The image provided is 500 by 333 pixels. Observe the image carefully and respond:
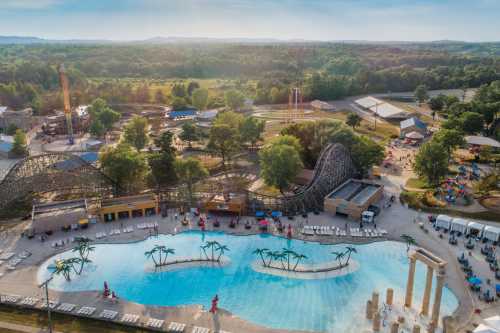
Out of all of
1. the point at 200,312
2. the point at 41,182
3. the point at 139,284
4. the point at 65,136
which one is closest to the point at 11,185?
the point at 41,182

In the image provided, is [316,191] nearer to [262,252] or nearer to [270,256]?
[262,252]

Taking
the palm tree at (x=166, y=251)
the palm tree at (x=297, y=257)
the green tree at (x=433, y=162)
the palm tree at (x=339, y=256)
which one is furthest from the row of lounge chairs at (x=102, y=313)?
the green tree at (x=433, y=162)

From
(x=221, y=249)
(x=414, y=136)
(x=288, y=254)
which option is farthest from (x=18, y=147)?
(x=414, y=136)

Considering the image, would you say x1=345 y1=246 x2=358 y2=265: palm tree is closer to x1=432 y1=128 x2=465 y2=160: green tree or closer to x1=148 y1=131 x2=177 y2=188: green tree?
x1=148 y1=131 x2=177 y2=188: green tree

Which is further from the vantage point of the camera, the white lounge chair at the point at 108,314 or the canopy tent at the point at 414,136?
the canopy tent at the point at 414,136

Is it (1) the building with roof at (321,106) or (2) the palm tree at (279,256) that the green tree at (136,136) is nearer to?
(2) the palm tree at (279,256)

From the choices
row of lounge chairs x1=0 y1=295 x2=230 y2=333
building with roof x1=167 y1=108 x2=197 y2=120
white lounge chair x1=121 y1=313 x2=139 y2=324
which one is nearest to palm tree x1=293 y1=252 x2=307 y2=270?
row of lounge chairs x1=0 y1=295 x2=230 y2=333
